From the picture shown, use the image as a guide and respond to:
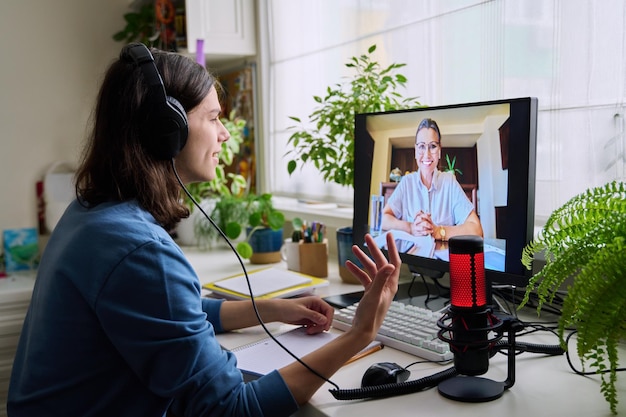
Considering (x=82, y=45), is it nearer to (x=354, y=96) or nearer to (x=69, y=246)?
(x=354, y=96)

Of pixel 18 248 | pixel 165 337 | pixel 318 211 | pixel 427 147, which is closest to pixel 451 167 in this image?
pixel 427 147

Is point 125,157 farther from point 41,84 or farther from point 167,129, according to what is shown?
point 41,84

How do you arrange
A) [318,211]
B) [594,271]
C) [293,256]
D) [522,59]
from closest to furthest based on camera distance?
[594,271] → [522,59] → [293,256] → [318,211]

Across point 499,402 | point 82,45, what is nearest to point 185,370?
point 499,402

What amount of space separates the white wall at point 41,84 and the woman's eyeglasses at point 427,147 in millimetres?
1966

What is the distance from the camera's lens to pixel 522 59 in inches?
58.6

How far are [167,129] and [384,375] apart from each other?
505 mm

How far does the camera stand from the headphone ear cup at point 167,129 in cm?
97

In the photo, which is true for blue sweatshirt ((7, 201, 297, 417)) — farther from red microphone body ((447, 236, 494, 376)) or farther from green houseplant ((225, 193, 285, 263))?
green houseplant ((225, 193, 285, 263))

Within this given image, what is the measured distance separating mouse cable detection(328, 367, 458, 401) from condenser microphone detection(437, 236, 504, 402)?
0.02 m

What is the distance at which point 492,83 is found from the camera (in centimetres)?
158

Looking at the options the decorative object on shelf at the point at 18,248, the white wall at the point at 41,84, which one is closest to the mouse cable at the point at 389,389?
the decorative object on shelf at the point at 18,248

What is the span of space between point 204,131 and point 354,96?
26.7 inches

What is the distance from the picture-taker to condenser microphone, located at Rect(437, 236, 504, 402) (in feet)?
2.87
